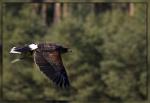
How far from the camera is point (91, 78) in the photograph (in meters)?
9.63

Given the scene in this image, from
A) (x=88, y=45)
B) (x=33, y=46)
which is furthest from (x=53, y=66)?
(x=88, y=45)

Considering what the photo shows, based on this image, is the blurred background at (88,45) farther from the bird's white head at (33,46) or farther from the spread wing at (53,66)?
the spread wing at (53,66)

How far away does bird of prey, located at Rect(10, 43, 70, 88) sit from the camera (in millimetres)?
4051

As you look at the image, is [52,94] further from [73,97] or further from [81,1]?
[81,1]

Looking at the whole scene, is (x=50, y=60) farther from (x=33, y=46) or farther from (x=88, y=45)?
(x=88, y=45)

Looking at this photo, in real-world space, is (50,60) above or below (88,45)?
above

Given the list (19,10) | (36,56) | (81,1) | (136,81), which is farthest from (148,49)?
(36,56)

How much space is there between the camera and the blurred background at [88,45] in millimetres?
9336

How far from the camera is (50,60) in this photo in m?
4.17

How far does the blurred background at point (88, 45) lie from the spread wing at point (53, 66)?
4840 millimetres

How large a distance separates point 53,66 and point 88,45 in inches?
208

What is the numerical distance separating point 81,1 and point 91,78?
1.01 m

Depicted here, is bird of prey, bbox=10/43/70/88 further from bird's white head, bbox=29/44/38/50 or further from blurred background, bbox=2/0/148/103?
blurred background, bbox=2/0/148/103

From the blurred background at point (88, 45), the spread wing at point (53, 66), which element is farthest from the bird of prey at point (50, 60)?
the blurred background at point (88, 45)
